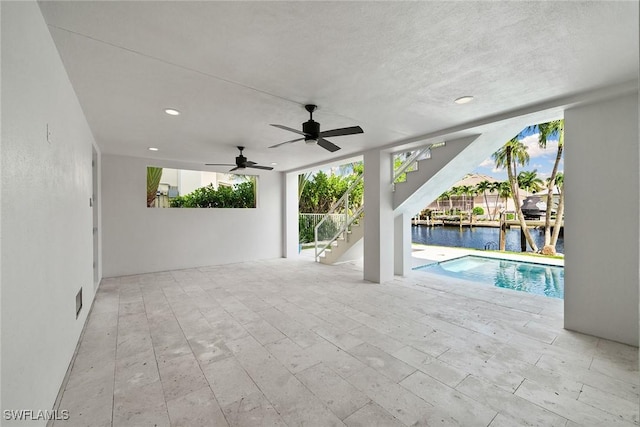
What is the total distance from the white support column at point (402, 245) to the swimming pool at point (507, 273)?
107cm

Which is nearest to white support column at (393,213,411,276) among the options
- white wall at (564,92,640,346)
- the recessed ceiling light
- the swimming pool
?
the swimming pool

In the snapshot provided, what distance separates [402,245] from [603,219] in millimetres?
3154

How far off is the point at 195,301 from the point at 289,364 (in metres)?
2.42

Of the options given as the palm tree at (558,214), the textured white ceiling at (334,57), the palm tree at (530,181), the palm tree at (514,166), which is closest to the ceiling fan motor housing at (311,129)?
the textured white ceiling at (334,57)

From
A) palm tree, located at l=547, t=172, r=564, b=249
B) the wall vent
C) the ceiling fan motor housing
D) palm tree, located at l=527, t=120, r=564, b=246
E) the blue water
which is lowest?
the blue water

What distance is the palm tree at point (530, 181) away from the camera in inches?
541

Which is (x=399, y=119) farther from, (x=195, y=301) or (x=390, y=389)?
(x=195, y=301)

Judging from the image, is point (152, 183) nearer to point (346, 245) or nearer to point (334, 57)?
point (346, 245)

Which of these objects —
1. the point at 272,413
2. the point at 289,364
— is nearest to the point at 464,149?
the point at 289,364

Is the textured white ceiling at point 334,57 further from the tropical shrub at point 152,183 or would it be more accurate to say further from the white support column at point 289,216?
the white support column at point 289,216

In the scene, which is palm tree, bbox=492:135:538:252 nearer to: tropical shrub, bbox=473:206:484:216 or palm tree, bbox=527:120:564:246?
palm tree, bbox=527:120:564:246

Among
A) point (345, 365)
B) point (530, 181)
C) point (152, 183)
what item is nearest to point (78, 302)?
point (345, 365)

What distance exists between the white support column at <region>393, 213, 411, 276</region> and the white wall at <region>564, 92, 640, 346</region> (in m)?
2.77

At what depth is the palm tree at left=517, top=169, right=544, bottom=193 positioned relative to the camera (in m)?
13.8
